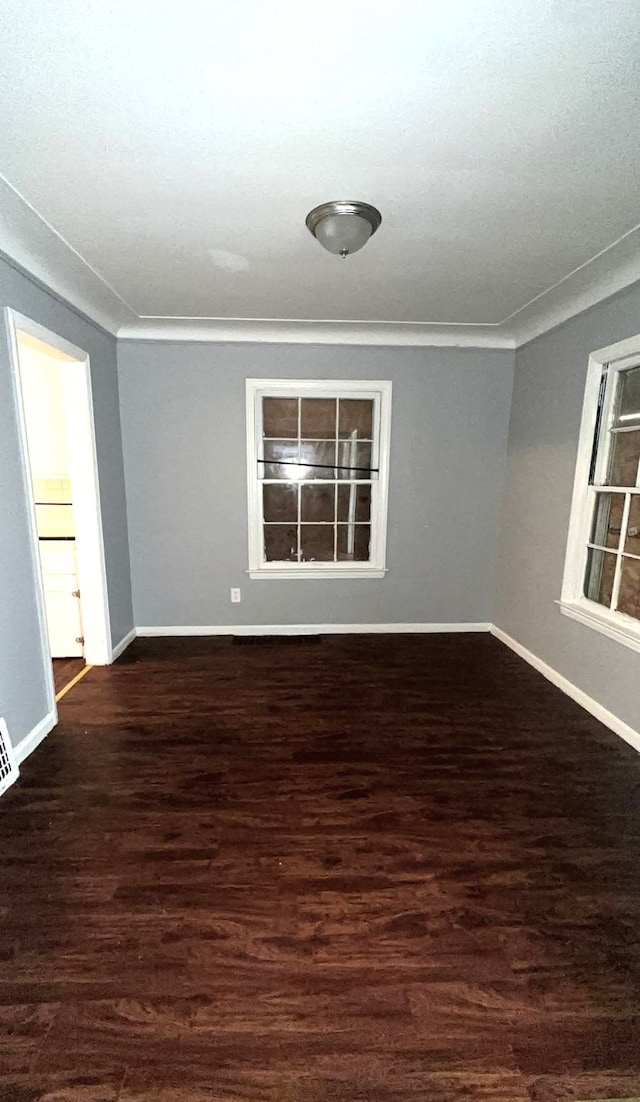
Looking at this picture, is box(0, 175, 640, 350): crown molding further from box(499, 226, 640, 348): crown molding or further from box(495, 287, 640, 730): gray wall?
box(495, 287, 640, 730): gray wall

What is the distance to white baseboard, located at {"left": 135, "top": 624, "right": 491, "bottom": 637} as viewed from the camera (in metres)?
3.90

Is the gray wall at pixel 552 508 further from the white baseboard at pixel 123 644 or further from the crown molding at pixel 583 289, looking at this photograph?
the white baseboard at pixel 123 644

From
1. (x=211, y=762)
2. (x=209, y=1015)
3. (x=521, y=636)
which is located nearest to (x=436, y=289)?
(x=521, y=636)

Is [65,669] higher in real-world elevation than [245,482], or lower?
lower

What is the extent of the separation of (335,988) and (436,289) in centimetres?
321

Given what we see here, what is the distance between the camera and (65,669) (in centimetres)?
326

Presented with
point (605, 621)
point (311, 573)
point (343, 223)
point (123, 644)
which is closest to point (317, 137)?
point (343, 223)

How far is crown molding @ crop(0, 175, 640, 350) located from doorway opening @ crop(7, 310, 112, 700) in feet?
1.37

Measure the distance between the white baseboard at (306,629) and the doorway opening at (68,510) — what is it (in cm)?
62

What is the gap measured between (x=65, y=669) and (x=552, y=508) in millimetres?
3665

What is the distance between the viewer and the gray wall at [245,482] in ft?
11.7

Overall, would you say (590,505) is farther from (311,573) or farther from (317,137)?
(317,137)

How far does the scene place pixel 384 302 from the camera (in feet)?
9.50

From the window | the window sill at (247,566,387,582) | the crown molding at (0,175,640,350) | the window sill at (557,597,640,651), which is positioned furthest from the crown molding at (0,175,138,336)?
the window sill at (557,597,640,651)
